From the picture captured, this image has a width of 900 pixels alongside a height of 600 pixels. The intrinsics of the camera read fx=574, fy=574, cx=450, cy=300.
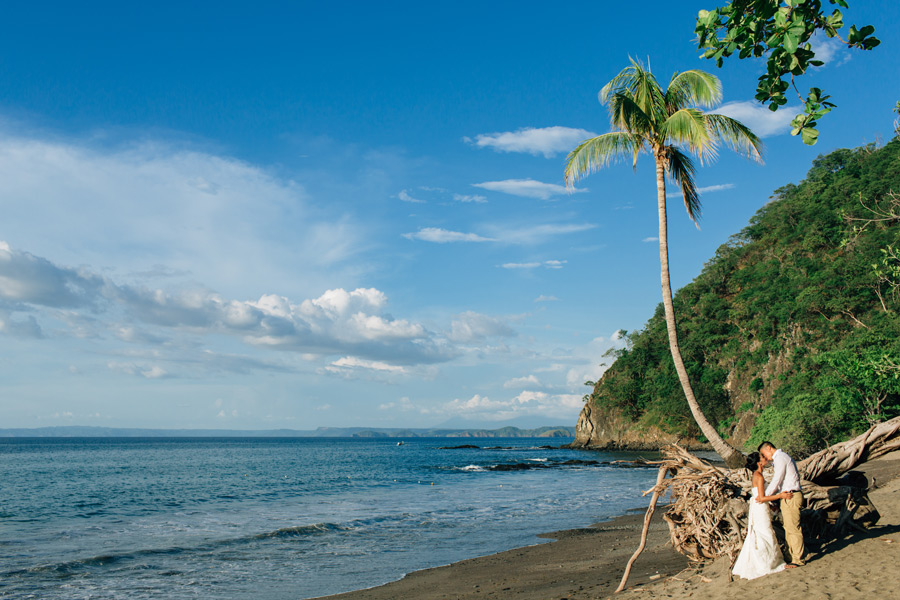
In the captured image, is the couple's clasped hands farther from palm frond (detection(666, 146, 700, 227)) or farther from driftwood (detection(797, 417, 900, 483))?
palm frond (detection(666, 146, 700, 227))

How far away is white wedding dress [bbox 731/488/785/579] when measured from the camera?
7652mm

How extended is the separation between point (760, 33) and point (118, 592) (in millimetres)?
14544

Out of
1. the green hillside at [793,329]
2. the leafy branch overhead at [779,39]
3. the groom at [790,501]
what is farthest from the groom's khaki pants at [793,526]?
the green hillside at [793,329]

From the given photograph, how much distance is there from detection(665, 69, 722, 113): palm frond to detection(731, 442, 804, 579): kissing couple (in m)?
7.42

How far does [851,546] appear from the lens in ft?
26.5

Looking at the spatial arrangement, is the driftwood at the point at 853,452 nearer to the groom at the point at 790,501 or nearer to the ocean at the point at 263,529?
the groom at the point at 790,501

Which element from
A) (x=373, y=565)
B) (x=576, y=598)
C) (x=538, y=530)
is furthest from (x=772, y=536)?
(x=538, y=530)

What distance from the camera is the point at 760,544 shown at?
25.2 ft

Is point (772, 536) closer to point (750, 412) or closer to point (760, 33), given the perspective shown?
point (760, 33)

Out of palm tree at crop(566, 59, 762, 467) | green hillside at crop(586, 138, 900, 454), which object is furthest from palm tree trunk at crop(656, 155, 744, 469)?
green hillside at crop(586, 138, 900, 454)

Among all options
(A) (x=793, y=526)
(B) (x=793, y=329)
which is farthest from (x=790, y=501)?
(B) (x=793, y=329)

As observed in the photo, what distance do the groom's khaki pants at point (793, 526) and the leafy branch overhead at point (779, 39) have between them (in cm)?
564

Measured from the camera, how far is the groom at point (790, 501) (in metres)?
7.66

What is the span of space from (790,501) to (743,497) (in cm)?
121
